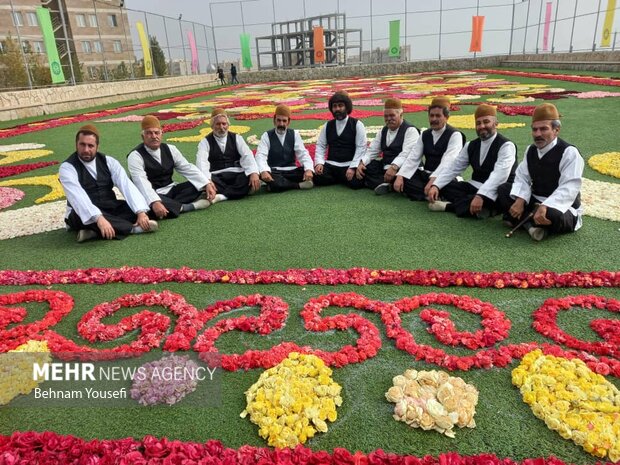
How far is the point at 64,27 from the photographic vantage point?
58.4 ft

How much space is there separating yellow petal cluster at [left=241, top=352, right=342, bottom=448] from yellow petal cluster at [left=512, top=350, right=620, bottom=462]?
995mm

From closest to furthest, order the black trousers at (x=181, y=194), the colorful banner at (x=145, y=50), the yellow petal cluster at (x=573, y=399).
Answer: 1. the yellow petal cluster at (x=573, y=399)
2. the black trousers at (x=181, y=194)
3. the colorful banner at (x=145, y=50)

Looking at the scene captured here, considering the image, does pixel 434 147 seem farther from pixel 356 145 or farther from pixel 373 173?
pixel 356 145

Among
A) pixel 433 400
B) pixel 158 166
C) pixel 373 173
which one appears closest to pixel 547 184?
pixel 373 173

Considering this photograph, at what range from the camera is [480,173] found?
489 centimetres

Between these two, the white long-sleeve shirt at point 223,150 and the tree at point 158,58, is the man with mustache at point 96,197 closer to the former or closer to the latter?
the white long-sleeve shirt at point 223,150

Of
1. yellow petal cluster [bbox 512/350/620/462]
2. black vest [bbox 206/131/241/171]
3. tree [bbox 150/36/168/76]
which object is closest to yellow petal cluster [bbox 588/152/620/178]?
yellow petal cluster [bbox 512/350/620/462]

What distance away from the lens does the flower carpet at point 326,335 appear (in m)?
2.03

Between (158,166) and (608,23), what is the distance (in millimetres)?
21413

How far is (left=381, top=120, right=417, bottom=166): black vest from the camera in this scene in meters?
5.81

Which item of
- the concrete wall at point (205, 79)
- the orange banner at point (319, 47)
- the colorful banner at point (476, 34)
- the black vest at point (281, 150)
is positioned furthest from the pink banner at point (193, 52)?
the black vest at point (281, 150)

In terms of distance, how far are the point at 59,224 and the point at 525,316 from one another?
16.1ft

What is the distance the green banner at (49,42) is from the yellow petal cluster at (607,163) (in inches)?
680

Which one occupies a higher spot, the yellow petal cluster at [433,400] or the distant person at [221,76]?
the distant person at [221,76]
